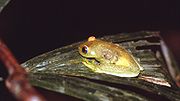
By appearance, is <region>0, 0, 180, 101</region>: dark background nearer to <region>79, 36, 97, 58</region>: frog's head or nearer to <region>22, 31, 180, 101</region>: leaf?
<region>79, 36, 97, 58</region>: frog's head

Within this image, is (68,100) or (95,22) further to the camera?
(95,22)

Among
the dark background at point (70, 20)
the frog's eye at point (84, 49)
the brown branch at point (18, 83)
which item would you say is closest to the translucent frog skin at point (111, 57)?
the frog's eye at point (84, 49)

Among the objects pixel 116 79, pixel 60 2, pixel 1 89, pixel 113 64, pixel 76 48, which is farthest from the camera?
pixel 60 2

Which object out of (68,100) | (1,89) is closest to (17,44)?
(1,89)

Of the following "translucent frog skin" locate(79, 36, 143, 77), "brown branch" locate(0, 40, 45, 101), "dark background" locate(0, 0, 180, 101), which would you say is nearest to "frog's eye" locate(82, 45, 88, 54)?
"translucent frog skin" locate(79, 36, 143, 77)

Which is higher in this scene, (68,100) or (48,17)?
(48,17)

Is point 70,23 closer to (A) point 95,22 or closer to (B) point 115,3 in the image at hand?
(A) point 95,22

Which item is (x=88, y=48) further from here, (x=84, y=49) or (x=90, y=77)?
(x=90, y=77)
